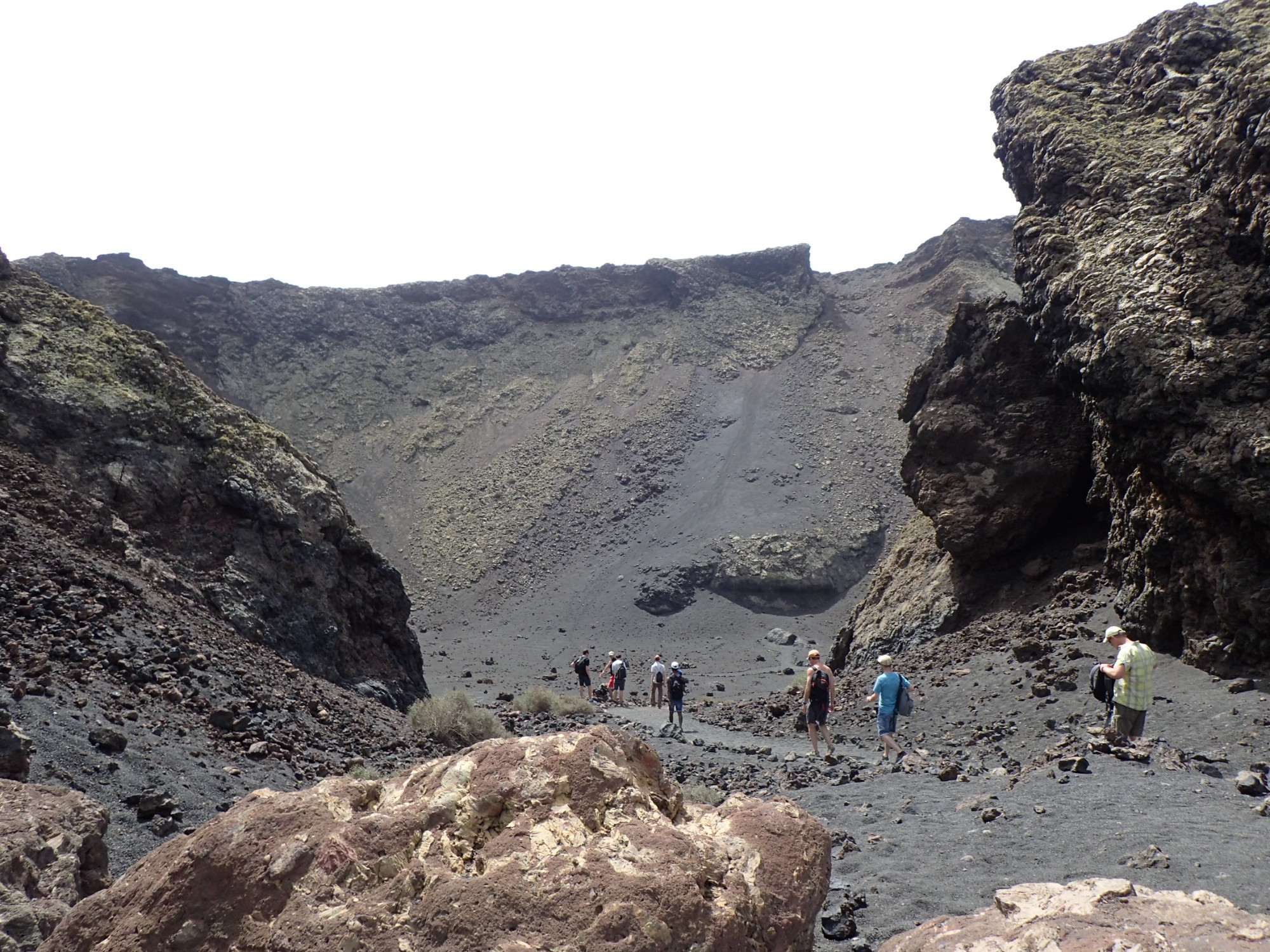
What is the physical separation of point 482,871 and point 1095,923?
1898 mm

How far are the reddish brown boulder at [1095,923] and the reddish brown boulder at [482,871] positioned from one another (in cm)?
53

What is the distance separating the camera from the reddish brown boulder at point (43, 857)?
130 inches

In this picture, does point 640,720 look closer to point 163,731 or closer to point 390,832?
point 163,731

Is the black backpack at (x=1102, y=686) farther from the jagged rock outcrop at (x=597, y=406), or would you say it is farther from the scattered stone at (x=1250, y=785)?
the jagged rock outcrop at (x=597, y=406)

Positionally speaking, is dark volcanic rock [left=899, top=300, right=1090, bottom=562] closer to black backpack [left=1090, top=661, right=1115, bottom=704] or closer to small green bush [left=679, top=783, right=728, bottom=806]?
black backpack [left=1090, top=661, right=1115, bottom=704]

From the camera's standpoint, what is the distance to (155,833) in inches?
234

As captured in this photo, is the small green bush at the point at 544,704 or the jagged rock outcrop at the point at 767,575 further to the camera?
the jagged rock outcrop at the point at 767,575

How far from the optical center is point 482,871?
9.41 ft

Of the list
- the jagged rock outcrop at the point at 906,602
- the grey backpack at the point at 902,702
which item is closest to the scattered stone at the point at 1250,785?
the grey backpack at the point at 902,702

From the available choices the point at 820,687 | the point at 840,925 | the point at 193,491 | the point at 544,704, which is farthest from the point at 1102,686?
the point at 193,491

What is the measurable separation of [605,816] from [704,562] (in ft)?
123

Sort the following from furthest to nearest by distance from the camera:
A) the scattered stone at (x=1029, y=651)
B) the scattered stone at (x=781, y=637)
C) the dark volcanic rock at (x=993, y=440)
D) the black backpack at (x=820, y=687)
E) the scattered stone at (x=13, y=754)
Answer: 1. the scattered stone at (x=781, y=637)
2. the dark volcanic rock at (x=993, y=440)
3. the scattered stone at (x=1029, y=651)
4. the black backpack at (x=820, y=687)
5. the scattered stone at (x=13, y=754)

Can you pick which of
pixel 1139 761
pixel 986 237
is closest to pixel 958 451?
pixel 1139 761

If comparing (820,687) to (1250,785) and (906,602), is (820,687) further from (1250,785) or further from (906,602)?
(906,602)
